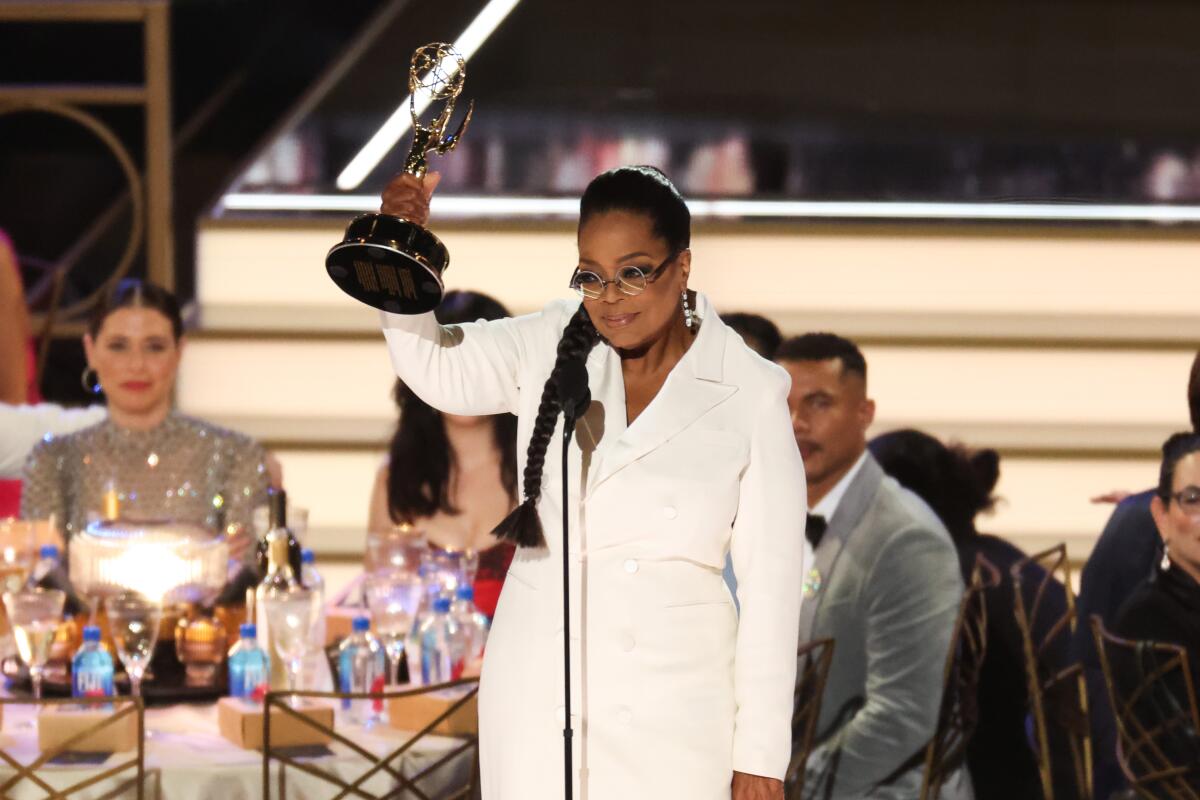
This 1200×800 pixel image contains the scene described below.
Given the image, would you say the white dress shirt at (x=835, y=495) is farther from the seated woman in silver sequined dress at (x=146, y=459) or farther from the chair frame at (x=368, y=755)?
the seated woman in silver sequined dress at (x=146, y=459)

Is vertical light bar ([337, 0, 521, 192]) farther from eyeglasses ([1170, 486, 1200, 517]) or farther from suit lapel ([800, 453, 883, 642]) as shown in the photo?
eyeglasses ([1170, 486, 1200, 517])

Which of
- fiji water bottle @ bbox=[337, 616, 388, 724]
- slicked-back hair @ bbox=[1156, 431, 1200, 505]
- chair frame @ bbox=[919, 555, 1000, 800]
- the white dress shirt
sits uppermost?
slicked-back hair @ bbox=[1156, 431, 1200, 505]

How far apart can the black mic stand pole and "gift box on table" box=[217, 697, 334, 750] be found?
28.9 inches

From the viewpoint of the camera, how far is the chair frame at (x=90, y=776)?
255cm

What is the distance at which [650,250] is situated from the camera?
2.03 metres

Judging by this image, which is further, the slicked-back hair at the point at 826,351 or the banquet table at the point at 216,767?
the slicked-back hair at the point at 826,351

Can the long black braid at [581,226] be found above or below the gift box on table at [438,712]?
above

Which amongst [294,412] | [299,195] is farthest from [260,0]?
[294,412]

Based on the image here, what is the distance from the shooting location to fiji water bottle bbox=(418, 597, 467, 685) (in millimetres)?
2945

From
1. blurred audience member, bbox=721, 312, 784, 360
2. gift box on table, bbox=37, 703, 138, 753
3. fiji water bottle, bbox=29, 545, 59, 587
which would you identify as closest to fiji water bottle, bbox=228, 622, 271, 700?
gift box on table, bbox=37, 703, 138, 753

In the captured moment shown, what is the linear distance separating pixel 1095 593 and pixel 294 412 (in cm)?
271

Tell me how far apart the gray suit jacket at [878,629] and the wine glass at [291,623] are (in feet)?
3.10

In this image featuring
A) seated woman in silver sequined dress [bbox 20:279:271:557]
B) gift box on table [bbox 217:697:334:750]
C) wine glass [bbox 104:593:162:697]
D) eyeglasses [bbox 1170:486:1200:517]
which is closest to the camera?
gift box on table [bbox 217:697:334:750]

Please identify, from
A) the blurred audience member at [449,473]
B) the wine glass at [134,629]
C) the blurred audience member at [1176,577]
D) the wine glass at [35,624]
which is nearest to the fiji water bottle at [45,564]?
the wine glass at [35,624]
